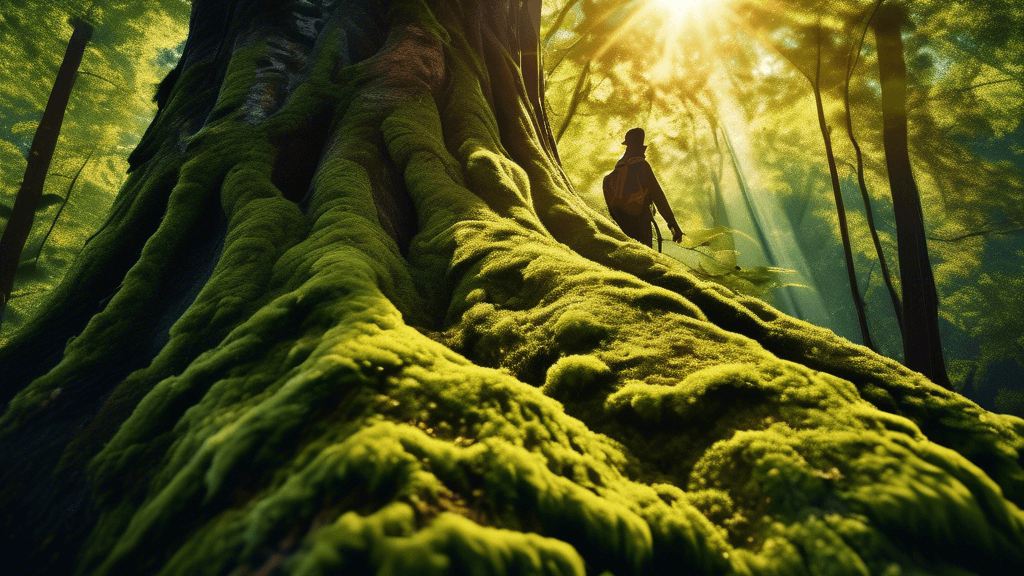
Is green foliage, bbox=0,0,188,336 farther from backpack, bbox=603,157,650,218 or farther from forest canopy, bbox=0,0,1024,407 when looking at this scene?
backpack, bbox=603,157,650,218

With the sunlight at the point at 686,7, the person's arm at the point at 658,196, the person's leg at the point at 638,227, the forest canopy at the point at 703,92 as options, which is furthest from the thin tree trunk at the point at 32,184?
the sunlight at the point at 686,7

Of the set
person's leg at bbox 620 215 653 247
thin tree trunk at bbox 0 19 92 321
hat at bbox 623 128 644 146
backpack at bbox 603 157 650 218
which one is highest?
hat at bbox 623 128 644 146

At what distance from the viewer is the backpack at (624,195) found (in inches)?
263

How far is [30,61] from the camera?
12.7 m

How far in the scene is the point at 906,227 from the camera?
6.98m

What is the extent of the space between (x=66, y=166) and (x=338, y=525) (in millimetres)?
21924

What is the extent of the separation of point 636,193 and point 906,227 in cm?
473

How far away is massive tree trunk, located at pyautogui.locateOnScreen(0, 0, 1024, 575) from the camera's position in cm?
95

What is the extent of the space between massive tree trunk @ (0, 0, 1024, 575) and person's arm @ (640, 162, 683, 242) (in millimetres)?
3390

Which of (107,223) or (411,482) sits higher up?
(411,482)

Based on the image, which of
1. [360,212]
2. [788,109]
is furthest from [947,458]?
[788,109]

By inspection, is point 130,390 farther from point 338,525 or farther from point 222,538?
point 338,525

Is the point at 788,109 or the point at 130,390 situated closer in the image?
the point at 130,390

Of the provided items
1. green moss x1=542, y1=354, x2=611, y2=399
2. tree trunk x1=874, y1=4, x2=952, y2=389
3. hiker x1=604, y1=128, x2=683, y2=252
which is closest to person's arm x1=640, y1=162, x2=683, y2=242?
hiker x1=604, y1=128, x2=683, y2=252
